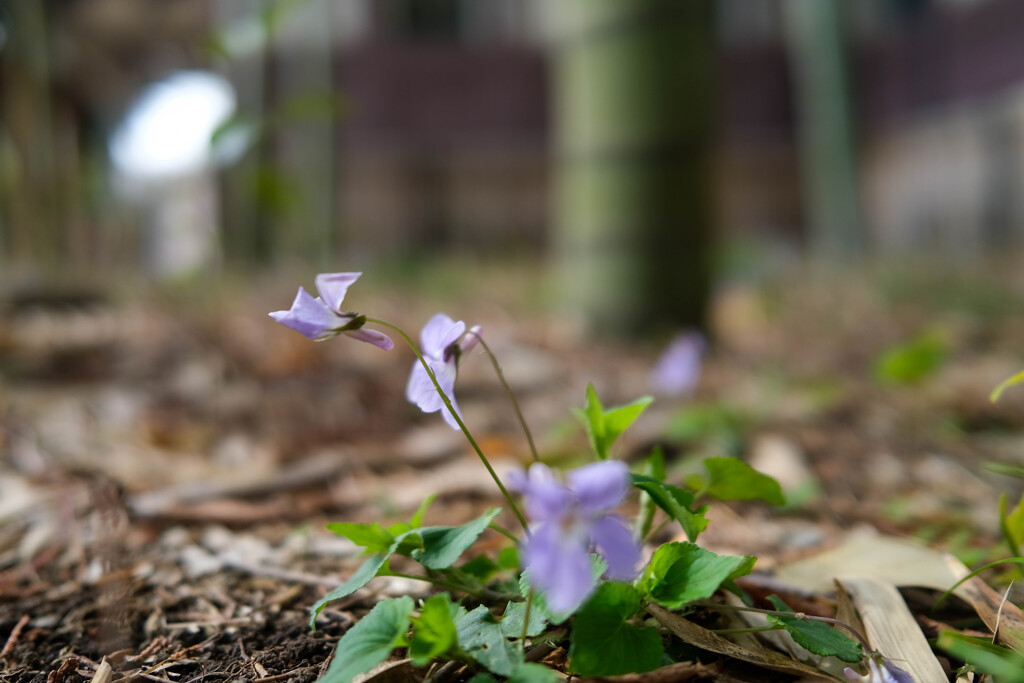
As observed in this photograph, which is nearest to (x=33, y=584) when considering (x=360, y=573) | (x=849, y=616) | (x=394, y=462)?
(x=360, y=573)

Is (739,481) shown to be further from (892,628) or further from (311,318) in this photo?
(311,318)

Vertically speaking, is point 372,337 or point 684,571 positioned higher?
point 372,337

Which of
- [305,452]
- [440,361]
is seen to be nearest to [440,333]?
[440,361]

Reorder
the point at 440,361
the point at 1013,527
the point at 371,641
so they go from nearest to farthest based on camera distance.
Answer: the point at 371,641 → the point at 440,361 → the point at 1013,527

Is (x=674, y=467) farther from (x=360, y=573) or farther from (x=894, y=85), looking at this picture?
(x=894, y=85)

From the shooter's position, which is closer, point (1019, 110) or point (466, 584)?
point (466, 584)

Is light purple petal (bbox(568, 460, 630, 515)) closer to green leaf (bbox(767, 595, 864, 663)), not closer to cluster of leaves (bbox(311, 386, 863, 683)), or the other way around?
cluster of leaves (bbox(311, 386, 863, 683))

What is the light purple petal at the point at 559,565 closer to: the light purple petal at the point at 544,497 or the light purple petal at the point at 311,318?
the light purple petal at the point at 544,497

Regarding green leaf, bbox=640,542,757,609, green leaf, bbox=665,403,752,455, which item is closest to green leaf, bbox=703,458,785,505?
green leaf, bbox=640,542,757,609

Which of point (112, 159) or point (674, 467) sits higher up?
point (112, 159)
